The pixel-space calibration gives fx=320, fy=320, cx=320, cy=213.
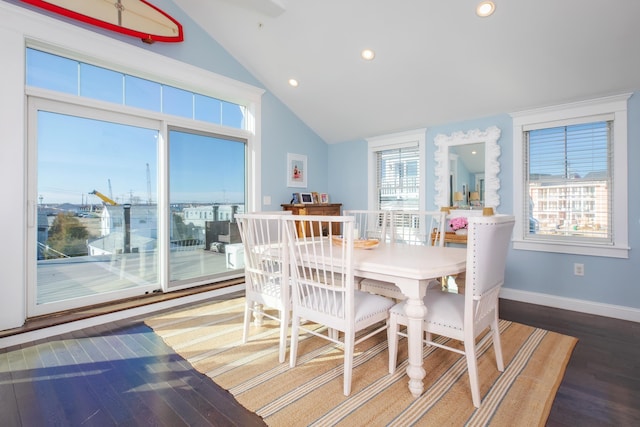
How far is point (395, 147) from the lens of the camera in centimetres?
470

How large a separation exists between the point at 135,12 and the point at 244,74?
4.47 feet

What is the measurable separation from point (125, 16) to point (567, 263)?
16.8 ft

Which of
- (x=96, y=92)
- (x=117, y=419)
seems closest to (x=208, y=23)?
(x=96, y=92)

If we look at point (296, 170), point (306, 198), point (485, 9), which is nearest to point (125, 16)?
point (296, 170)

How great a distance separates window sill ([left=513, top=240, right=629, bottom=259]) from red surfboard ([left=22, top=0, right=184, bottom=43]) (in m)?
4.46

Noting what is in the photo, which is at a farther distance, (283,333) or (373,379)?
(283,333)

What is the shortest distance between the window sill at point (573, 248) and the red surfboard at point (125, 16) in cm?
446

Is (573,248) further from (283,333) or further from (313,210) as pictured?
(283,333)

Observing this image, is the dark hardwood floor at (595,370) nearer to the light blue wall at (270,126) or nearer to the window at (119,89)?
the light blue wall at (270,126)

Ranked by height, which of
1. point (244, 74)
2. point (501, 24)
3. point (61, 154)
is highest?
point (244, 74)

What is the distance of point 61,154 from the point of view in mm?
2969

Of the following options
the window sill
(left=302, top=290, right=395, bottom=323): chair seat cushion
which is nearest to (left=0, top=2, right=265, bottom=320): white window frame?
(left=302, top=290, right=395, bottom=323): chair seat cushion

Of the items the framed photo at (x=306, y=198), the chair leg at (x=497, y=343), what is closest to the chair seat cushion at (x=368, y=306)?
the chair leg at (x=497, y=343)

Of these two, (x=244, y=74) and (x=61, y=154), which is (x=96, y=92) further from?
(x=244, y=74)
